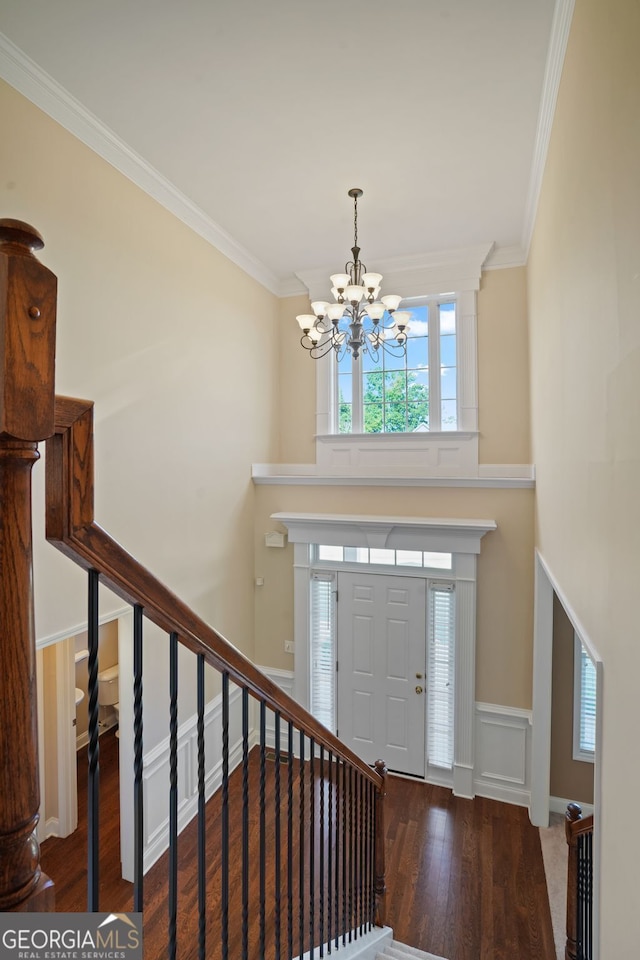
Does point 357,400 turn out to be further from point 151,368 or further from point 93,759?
point 93,759

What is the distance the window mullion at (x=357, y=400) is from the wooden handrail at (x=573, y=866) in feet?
11.7

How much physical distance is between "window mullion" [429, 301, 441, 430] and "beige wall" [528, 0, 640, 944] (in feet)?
7.46

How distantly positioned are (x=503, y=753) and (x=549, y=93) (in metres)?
4.87

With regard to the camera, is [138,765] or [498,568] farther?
[498,568]

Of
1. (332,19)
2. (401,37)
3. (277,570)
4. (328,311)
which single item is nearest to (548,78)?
(401,37)

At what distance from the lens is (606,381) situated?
1.68 meters

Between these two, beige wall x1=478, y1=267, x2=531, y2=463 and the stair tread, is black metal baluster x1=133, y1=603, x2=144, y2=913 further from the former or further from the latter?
beige wall x1=478, y1=267, x2=531, y2=463

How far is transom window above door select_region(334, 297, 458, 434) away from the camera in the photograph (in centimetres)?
489

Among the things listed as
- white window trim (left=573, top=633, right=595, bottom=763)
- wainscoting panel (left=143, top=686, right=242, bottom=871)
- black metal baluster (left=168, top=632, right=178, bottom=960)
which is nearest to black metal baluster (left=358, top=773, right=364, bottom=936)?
wainscoting panel (left=143, top=686, right=242, bottom=871)

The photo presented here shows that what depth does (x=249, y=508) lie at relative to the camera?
506 cm

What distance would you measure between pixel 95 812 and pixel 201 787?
0.32 meters

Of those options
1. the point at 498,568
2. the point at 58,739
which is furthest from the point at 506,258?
the point at 58,739

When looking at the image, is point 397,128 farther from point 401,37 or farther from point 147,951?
point 147,951

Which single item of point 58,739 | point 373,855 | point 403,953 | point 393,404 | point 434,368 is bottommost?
point 403,953
